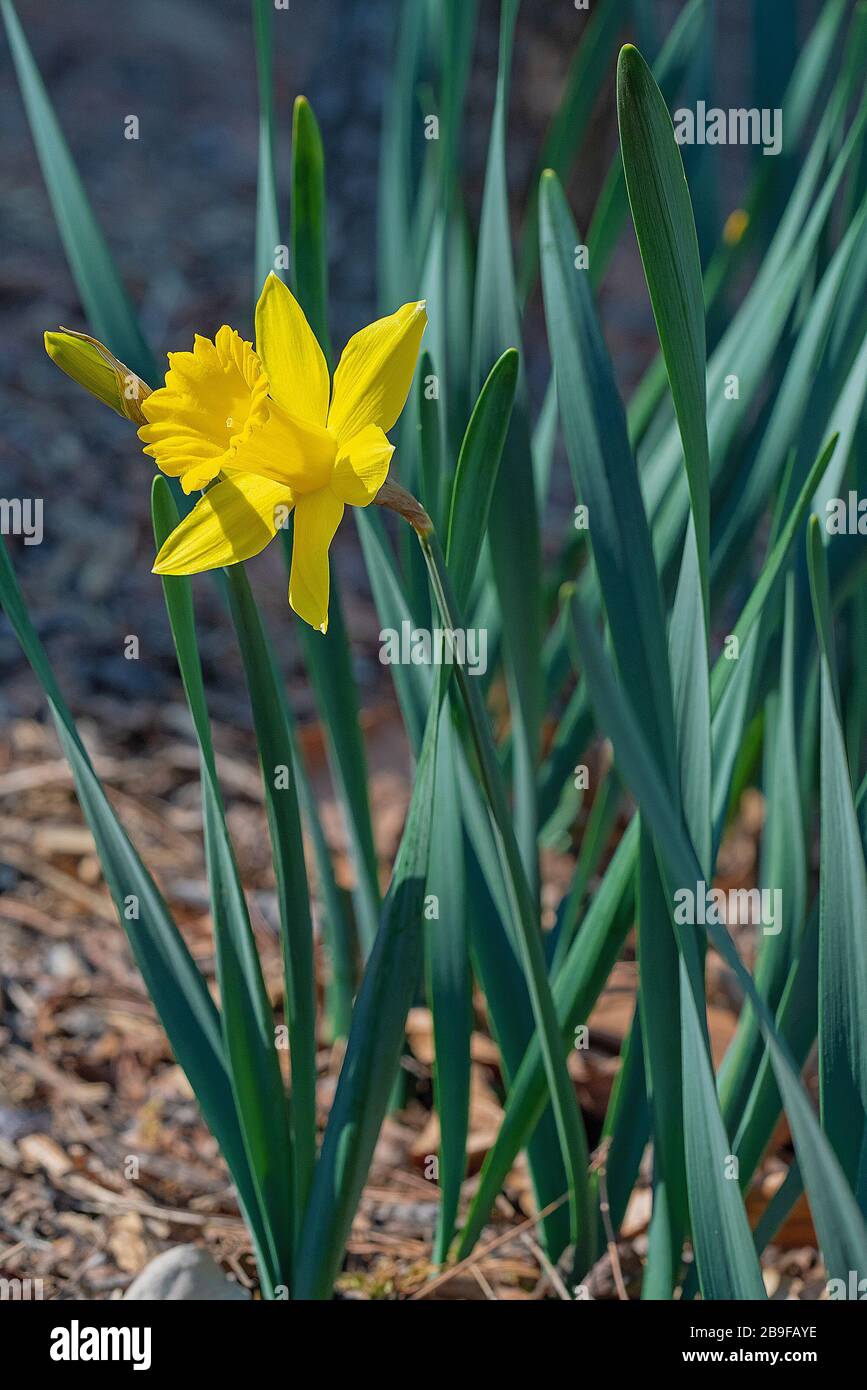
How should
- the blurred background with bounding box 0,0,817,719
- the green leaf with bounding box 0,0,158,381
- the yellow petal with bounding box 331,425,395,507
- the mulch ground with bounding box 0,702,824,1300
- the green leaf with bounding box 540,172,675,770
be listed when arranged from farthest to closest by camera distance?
the blurred background with bounding box 0,0,817,719
the mulch ground with bounding box 0,702,824,1300
the green leaf with bounding box 0,0,158,381
the green leaf with bounding box 540,172,675,770
the yellow petal with bounding box 331,425,395,507

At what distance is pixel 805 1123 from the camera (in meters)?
0.52

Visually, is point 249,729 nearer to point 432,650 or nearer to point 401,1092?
point 401,1092

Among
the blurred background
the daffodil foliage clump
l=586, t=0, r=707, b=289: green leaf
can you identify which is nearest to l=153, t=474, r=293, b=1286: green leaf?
the daffodil foliage clump

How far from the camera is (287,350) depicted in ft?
1.73

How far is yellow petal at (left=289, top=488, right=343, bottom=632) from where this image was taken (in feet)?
1.69

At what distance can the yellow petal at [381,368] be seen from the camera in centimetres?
51

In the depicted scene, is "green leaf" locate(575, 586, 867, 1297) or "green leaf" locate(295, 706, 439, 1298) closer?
"green leaf" locate(575, 586, 867, 1297)

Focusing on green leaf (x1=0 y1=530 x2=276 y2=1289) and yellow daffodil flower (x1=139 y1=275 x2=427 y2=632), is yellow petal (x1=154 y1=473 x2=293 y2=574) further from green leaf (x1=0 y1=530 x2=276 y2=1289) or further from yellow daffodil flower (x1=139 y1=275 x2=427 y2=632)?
green leaf (x1=0 y1=530 x2=276 y2=1289)

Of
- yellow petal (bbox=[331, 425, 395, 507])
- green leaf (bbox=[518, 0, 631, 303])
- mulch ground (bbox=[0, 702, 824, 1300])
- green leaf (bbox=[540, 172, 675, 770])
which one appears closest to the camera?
yellow petal (bbox=[331, 425, 395, 507])

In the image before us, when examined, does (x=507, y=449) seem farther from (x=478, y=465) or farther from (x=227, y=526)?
(x=227, y=526)

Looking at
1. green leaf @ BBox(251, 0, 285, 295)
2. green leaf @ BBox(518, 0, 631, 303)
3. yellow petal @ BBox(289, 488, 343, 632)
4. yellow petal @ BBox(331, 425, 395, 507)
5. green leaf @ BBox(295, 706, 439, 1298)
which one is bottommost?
green leaf @ BBox(295, 706, 439, 1298)

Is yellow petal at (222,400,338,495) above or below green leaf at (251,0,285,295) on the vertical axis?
below

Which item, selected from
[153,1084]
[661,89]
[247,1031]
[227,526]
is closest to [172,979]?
[247,1031]
